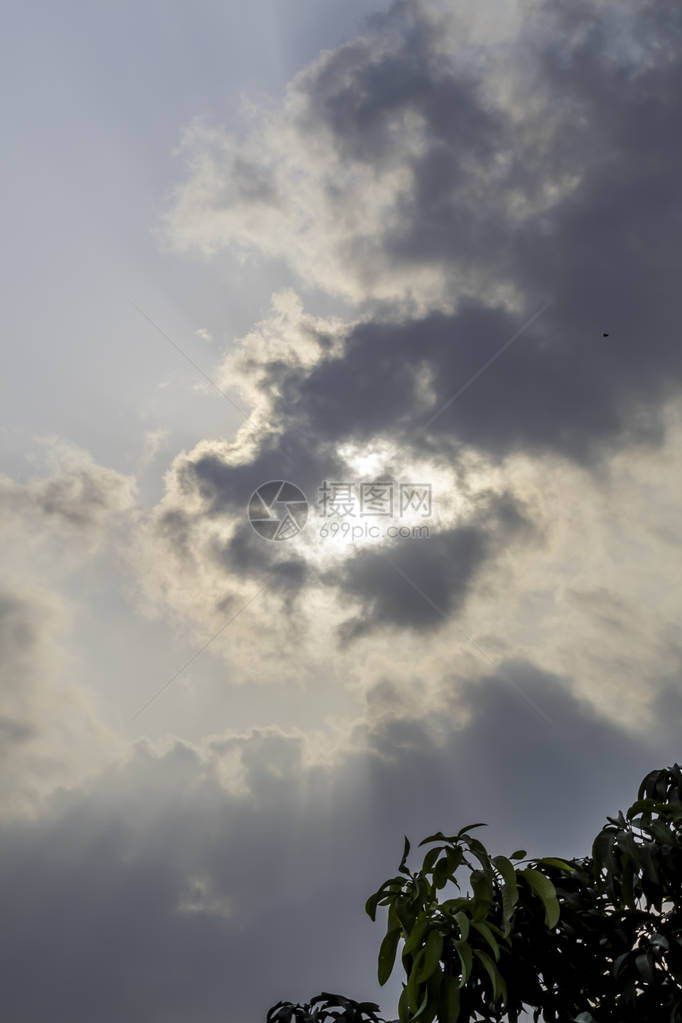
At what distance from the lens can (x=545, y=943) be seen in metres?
3.91

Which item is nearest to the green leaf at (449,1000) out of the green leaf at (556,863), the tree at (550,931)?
the tree at (550,931)

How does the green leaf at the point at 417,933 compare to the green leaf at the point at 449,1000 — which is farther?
the green leaf at the point at 417,933

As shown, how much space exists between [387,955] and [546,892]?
2.86 ft

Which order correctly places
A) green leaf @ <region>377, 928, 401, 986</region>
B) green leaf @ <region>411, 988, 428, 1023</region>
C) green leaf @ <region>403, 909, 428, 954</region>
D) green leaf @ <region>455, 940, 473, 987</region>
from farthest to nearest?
green leaf @ <region>377, 928, 401, 986</region> < green leaf @ <region>403, 909, 428, 954</region> < green leaf @ <region>411, 988, 428, 1023</region> < green leaf @ <region>455, 940, 473, 987</region>

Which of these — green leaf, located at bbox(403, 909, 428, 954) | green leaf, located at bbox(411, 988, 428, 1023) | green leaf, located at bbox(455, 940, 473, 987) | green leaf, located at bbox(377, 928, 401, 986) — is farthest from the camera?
green leaf, located at bbox(377, 928, 401, 986)

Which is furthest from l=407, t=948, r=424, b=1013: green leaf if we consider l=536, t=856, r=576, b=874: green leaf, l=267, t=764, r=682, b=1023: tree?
l=536, t=856, r=576, b=874: green leaf

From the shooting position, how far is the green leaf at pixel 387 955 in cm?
386

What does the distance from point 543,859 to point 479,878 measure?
441mm

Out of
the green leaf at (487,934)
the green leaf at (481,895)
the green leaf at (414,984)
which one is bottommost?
the green leaf at (414,984)

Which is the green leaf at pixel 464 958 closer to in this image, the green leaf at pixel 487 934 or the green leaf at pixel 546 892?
the green leaf at pixel 487 934

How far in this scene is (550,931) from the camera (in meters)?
3.92

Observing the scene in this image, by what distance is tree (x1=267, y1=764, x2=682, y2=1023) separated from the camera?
3490 millimetres

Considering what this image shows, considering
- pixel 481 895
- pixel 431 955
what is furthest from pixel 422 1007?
pixel 481 895

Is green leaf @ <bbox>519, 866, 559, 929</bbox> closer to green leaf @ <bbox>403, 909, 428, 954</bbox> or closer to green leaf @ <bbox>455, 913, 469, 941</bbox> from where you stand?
green leaf @ <bbox>455, 913, 469, 941</bbox>
